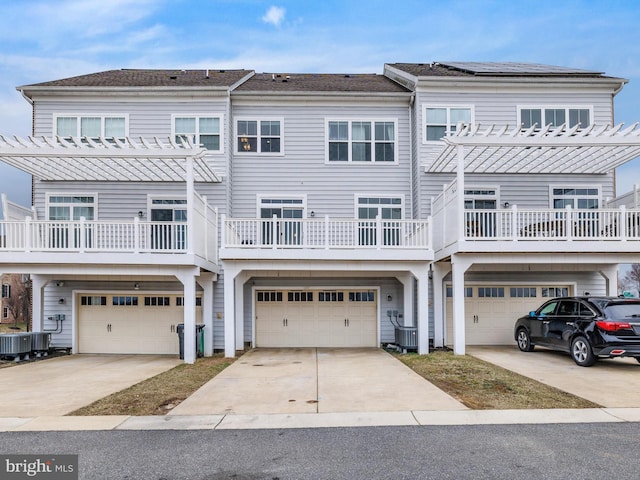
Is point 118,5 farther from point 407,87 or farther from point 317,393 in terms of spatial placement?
point 317,393

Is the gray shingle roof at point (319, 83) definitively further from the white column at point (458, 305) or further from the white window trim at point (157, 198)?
the white column at point (458, 305)

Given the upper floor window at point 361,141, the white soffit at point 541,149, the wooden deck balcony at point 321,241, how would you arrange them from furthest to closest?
the upper floor window at point 361,141
the wooden deck balcony at point 321,241
the white soffit at point 541,149

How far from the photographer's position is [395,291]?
15477 millimetres

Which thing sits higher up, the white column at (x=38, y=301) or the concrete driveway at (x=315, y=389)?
the white column at (x=38, y=301)

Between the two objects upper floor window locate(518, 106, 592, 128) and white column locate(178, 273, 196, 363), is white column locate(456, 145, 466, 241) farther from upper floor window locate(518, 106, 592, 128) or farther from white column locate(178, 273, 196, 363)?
white column locate(178, 273, 196, 363)

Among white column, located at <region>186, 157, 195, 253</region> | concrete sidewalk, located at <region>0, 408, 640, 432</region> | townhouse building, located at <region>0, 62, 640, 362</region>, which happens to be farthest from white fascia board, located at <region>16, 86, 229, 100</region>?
concrete sidewalk, located at <region>0, 408, 640, 432</region>

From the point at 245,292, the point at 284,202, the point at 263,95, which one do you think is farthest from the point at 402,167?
the point at 245,292

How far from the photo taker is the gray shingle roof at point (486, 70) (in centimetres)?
1545

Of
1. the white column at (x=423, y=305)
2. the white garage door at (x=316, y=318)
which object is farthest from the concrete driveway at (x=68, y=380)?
the white column at (x=423, y=305)

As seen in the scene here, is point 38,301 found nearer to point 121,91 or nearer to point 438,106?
point 121,91

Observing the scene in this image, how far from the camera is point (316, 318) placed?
15.4m

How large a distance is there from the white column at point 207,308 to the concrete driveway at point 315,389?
5.07ft

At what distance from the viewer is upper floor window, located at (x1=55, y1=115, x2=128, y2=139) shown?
50.1 ft

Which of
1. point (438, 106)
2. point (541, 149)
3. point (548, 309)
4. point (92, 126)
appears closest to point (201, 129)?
point (92, 126)
